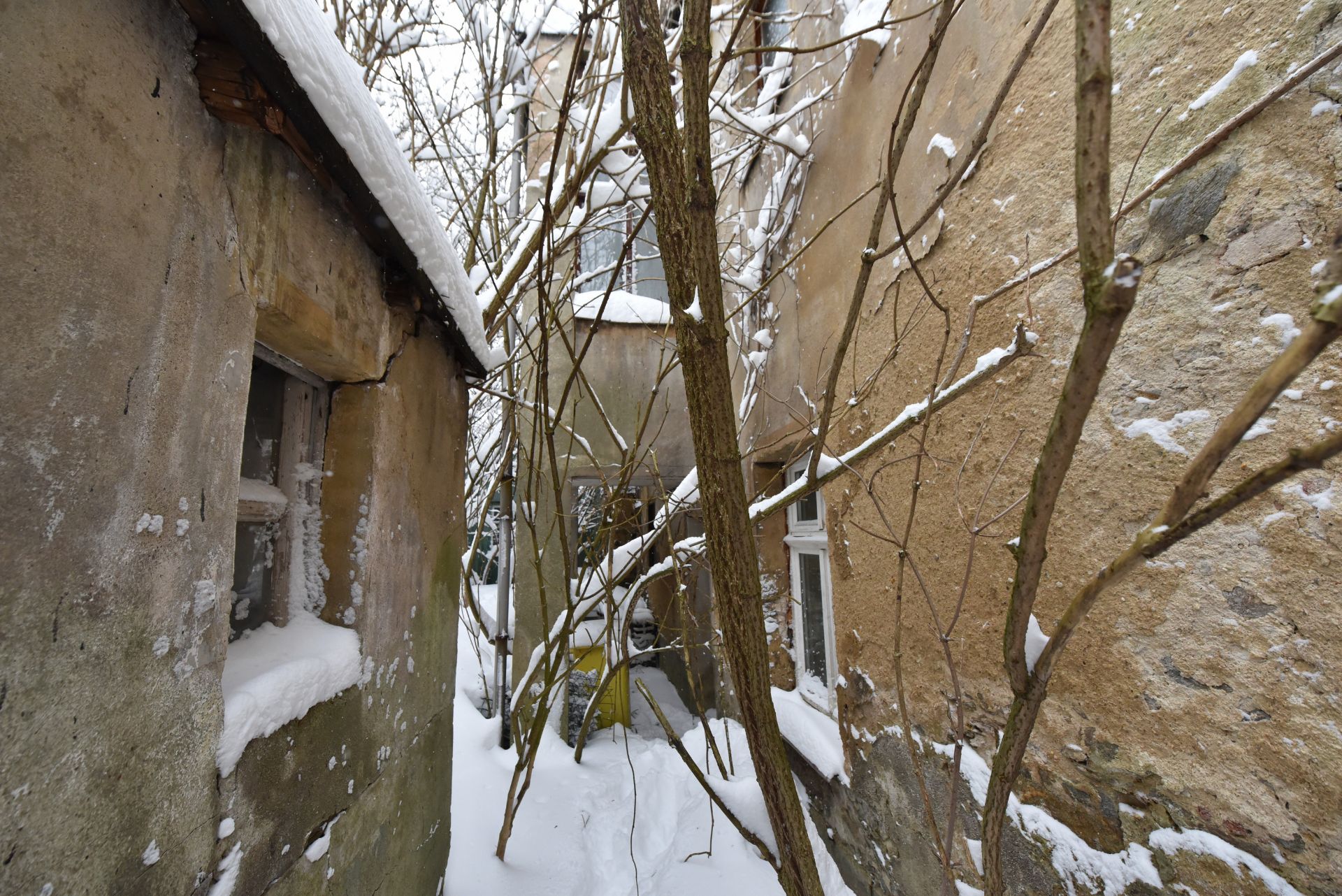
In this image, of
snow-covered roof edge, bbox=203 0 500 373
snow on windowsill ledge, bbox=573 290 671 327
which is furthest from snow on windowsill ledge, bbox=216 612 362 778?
snow on windowsill ledge, bbox=573 290 671 327

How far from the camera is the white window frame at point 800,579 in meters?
3.13

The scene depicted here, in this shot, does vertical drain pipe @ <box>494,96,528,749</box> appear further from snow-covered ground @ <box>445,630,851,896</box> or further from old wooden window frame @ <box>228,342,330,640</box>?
old wooden window frame @ <box>228,342,330,640</box>

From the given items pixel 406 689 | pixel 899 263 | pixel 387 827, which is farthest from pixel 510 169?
pixel 387 827

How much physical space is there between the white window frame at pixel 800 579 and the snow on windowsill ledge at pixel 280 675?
2.21 m

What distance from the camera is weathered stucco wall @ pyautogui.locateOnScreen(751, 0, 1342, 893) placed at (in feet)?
3.51

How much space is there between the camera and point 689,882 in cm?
266

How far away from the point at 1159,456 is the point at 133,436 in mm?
1918

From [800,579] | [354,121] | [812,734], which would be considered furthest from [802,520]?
[354,121]

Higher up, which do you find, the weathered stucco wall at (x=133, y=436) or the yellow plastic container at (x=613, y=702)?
the weathered stucco wall at (x=133, y=436)

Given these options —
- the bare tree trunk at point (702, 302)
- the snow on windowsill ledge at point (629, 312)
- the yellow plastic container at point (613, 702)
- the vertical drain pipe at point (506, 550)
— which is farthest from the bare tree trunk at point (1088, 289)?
the snow on windowsill ledge at point (629, 312)

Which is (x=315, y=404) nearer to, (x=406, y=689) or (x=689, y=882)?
(x=406, y=689)

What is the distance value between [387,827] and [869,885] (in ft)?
6.66

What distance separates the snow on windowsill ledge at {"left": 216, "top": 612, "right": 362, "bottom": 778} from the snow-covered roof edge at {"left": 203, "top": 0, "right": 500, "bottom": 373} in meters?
1.01

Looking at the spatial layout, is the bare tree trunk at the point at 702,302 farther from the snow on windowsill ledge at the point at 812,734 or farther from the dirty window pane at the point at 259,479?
the snow on windowsill ledge at the point at 812,734
